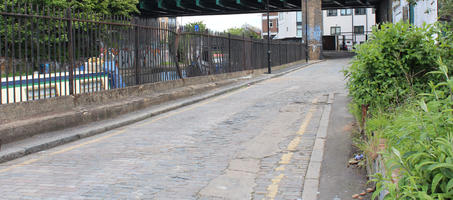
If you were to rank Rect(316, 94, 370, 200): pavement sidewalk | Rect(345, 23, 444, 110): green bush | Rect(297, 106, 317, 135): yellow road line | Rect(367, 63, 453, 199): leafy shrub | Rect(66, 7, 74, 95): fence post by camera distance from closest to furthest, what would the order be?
Rect(367, 63, 453, 199): leafy shrub < Rect(316, 94, 370, 200): pavement sidewalk < Rect(345, 23, 444, 110): green bush < Rect(297, 106, 317, 135): yellow road line < Rect(66, 7, 74, 95): fence post

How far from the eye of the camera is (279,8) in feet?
203

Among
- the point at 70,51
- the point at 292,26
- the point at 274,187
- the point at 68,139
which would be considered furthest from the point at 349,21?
the point at 274,187

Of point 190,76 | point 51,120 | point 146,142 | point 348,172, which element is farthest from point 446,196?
point 190,76

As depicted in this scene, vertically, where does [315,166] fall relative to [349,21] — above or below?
below

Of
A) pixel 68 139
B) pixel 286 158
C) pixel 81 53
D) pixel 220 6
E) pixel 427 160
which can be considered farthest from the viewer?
pixel 220 6

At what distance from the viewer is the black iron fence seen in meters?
8.52

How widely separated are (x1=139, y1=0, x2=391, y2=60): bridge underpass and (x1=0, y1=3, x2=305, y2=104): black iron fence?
3440cm

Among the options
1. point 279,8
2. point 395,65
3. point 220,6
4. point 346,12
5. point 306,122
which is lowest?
point 306,122

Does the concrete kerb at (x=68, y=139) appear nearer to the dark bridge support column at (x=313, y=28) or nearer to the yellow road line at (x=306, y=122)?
the yellow road line at (x=306, y=122)

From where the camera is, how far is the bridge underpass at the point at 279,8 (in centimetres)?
5072

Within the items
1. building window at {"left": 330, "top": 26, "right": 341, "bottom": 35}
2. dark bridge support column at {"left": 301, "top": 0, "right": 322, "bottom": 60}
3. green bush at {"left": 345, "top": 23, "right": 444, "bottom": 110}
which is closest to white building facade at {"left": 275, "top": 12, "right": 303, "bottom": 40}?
building window at {"left": 330, "top": 26, "right": 341, "bottom": 35}

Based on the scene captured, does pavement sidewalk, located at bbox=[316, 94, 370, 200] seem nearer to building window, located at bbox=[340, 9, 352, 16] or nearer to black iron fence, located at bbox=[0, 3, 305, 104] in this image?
black iron fence, located at bbox=[0, 3, 305, 104]

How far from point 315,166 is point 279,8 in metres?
57.8

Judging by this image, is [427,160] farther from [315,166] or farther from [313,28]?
[313,28]
